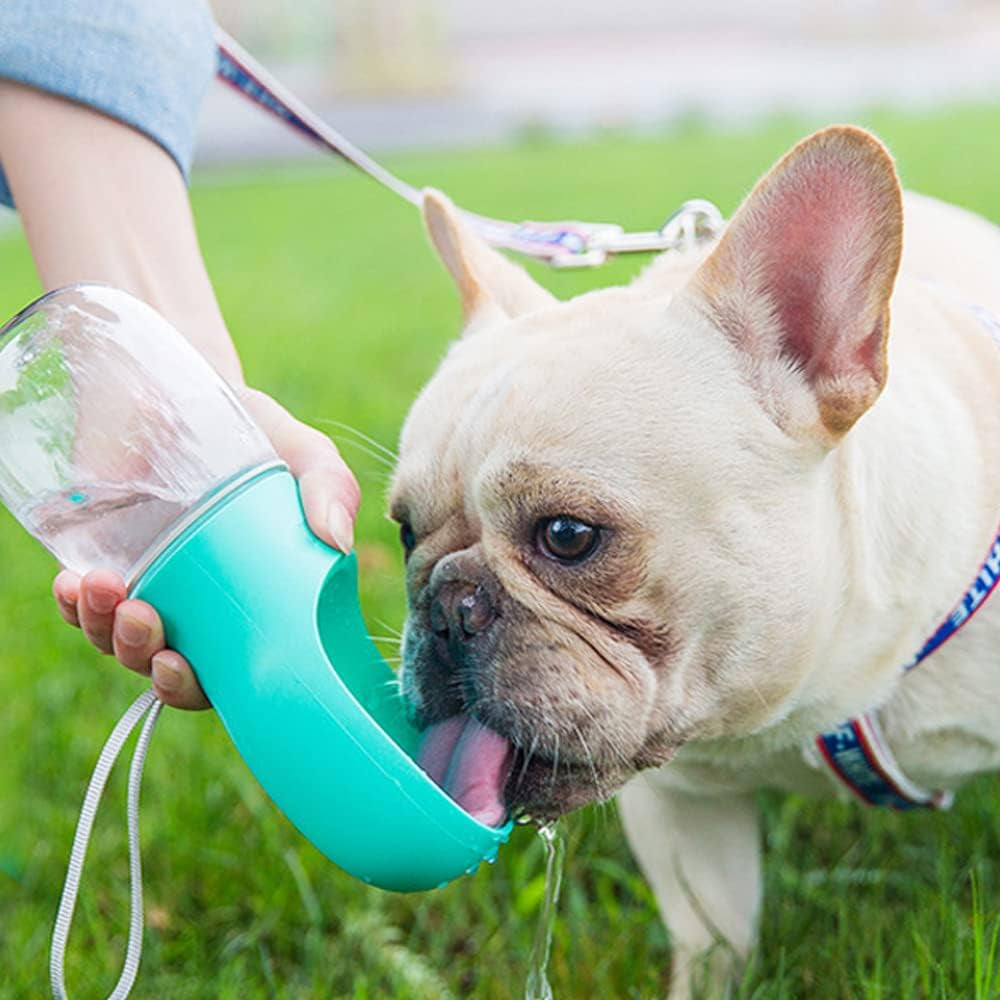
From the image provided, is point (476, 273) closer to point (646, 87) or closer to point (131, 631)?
point (131, 631)

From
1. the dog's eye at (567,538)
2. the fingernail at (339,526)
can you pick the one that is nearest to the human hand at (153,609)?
the fingernail at (339,526)

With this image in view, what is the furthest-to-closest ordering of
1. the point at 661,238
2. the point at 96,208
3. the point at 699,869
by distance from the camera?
the point at 661,238 < the point at 699,869 < the point at 96,208

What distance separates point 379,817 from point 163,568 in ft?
1.17

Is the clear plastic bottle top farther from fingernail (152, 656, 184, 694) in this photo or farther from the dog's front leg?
the dog's front leg

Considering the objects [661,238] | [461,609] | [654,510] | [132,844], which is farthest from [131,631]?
[661,238]

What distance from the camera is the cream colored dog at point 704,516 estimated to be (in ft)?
5.88

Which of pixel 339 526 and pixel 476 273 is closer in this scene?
pixel 339 526

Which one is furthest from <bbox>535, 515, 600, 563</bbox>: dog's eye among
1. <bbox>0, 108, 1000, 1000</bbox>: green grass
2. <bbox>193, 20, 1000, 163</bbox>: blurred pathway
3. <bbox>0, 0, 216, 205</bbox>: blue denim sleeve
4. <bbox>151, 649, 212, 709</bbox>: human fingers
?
<bbox>193, 20, 1000, 163</bbox>: blurred pathway

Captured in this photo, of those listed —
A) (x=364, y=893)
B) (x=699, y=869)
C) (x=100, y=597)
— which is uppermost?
(x=100, y=597)

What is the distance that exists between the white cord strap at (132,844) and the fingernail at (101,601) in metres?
0.12

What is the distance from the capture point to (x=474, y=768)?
5.98ft

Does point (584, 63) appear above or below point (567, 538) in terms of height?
below

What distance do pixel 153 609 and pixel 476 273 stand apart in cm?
84

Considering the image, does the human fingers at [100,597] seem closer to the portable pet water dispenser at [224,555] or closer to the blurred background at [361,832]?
the portable pet water dispenser at [224,555]
